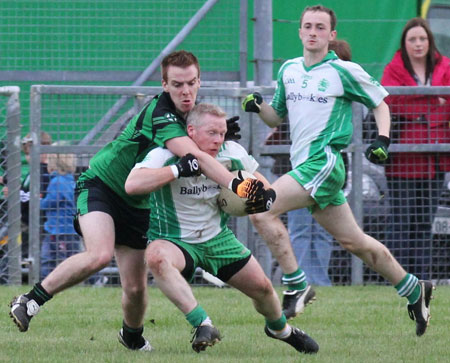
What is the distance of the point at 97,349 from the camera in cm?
669

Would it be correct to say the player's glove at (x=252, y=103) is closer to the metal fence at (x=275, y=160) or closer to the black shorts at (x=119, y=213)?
the black shorts at (x=119, y=213)

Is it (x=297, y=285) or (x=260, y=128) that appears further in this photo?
(x=260, y=128)

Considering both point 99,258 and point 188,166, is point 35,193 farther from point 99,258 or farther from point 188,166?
point 188,166

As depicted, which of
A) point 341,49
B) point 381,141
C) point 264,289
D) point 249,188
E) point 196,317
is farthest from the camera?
point 341,49

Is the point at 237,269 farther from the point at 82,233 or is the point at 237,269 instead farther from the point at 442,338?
the point at 442,338

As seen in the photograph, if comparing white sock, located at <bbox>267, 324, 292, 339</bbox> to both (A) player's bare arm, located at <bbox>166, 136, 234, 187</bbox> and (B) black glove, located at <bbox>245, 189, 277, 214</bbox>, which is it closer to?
(B) black glove, located at <bbox>245, 189, 277, 214</bbox>

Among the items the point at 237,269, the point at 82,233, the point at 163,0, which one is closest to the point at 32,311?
the point at 82,233

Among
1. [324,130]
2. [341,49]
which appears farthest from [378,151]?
[341,49]

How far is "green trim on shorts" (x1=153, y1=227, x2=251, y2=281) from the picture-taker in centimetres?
622

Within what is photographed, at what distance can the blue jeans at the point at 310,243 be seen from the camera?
10.2m

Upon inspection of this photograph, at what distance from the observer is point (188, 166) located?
589 centimetres

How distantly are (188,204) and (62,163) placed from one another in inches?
159

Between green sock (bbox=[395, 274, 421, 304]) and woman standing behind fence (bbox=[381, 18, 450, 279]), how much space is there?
2.61 m

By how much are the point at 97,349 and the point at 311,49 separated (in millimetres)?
2710
